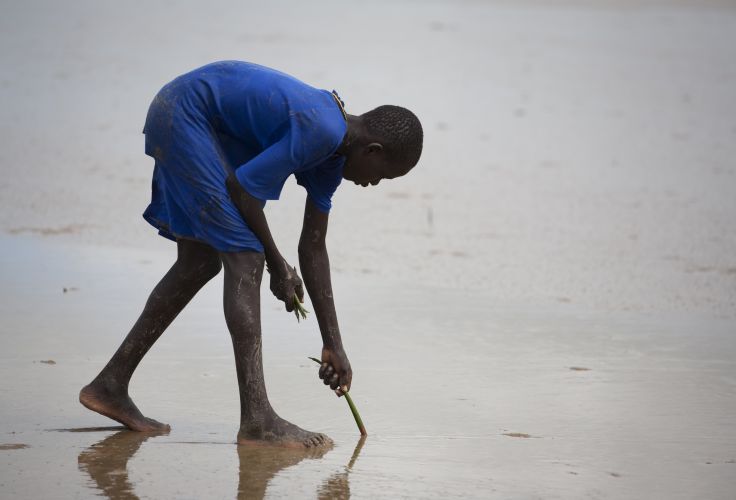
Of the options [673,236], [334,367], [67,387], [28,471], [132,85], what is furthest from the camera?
[132,85]

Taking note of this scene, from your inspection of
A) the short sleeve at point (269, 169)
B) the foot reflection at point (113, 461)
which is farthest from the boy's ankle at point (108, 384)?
the short sleeve at point (269, 169)

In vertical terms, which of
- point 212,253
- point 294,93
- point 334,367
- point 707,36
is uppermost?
point 294,93

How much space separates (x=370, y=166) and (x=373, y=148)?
0.19 ft

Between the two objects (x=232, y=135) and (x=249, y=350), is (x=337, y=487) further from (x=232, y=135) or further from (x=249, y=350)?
(x=232, y=135)

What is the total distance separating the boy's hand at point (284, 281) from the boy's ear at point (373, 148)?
1.31 feet

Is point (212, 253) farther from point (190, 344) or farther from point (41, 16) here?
point (41, 16)

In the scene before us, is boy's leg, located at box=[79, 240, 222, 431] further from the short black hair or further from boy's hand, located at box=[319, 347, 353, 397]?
the short black hair

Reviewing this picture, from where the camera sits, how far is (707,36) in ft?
49.4

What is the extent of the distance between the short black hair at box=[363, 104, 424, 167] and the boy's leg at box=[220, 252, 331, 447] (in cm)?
Result: 48

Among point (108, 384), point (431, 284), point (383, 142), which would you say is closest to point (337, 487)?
point (108, 384)

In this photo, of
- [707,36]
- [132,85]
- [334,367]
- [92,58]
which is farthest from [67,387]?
[707,36]

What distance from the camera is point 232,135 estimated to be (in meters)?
3.45

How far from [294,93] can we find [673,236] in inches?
173

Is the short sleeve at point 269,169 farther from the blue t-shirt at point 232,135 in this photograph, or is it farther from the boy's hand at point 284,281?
the boy's hand at point 284,281
